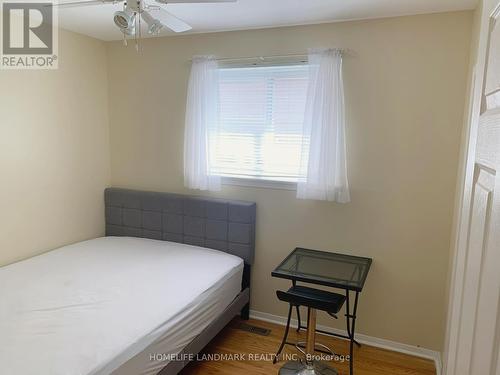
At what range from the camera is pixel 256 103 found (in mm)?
3111

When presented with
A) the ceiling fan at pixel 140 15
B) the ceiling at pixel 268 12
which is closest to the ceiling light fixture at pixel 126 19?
the ceiling fan at pixel 140 15

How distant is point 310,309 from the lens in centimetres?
242

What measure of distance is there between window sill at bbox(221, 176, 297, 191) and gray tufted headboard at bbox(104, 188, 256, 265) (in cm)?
18

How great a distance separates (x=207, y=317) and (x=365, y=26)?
244 centimetres

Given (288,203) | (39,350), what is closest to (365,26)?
(288,203)

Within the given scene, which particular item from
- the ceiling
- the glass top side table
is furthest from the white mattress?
the ceiling

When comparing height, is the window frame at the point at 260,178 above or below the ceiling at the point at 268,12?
below

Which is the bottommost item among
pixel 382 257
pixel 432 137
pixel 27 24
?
pixel 382 257

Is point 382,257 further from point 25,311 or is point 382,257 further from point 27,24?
point 27,24

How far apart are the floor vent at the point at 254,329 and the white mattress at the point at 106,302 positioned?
374 mm

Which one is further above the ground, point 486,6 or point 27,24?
point 27,24

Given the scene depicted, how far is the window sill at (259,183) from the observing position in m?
3.08

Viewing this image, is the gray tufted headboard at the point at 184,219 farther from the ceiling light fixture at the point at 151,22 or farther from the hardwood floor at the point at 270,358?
the ceiling light fixture at the point at 151,22

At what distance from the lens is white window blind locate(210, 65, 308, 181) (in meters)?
3.00
